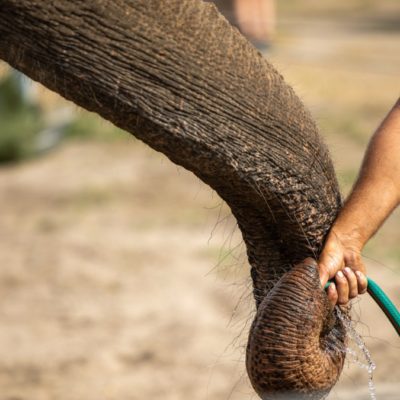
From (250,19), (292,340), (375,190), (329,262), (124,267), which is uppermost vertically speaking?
(375,190)

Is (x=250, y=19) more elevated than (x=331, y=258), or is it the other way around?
(x=331, y=258)

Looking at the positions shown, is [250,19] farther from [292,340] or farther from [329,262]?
[292,340]

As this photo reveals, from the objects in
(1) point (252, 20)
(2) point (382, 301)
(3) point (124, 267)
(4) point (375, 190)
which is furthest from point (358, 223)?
(1) point (252, 20)

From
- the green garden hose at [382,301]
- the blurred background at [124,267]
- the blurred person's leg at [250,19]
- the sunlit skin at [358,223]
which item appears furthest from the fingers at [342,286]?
the blurred person's leg at [250,19]

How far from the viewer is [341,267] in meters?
2.44

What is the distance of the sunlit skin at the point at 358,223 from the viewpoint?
7.91ft

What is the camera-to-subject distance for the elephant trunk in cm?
225

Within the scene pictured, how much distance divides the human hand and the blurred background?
36 cm

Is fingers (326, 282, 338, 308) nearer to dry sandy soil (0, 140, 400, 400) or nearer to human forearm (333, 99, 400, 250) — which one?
human forearm (333, 99, 400, 250)

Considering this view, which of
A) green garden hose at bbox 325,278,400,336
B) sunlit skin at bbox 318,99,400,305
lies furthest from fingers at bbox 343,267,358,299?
green garden hose at bbox 325,278,400,336

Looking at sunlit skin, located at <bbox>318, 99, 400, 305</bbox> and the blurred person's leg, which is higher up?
sunlit skin, located at <bbox>318, 99, 400, 305</bbox>

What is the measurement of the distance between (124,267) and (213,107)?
3.80 m

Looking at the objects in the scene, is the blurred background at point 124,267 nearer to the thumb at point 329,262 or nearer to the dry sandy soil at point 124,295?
the dry sandy soil at point 124,295

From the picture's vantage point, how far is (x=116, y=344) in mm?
4902
